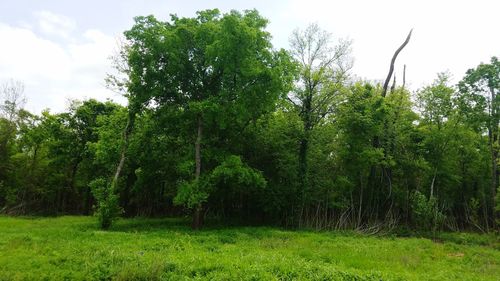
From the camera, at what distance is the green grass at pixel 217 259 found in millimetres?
8336

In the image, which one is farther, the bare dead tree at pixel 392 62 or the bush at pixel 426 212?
the bare dead tree at pixel 392 62

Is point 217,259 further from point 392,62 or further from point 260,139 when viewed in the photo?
point 392,62

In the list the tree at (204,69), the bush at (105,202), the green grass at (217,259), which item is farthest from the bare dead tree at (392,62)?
the bush at (105,202)

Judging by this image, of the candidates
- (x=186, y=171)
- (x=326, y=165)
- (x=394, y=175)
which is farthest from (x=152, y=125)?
(x=394, y=175)

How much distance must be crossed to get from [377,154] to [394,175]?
16.8ft

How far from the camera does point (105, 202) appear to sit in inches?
614

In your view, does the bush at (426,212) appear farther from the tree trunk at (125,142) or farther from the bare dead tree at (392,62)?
the tree trunk at (125,142)

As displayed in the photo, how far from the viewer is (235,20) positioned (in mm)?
15211

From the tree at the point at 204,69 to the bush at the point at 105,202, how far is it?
317 cm

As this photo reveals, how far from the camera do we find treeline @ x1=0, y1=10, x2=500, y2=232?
53.7ft

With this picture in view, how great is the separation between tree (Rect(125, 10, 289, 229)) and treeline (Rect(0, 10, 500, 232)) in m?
0.06

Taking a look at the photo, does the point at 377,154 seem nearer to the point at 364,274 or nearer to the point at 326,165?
the point at 326,165

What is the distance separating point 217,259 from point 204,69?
10.8 m

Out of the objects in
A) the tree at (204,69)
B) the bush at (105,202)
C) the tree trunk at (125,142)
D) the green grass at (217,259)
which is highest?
the tree at (204,69)
